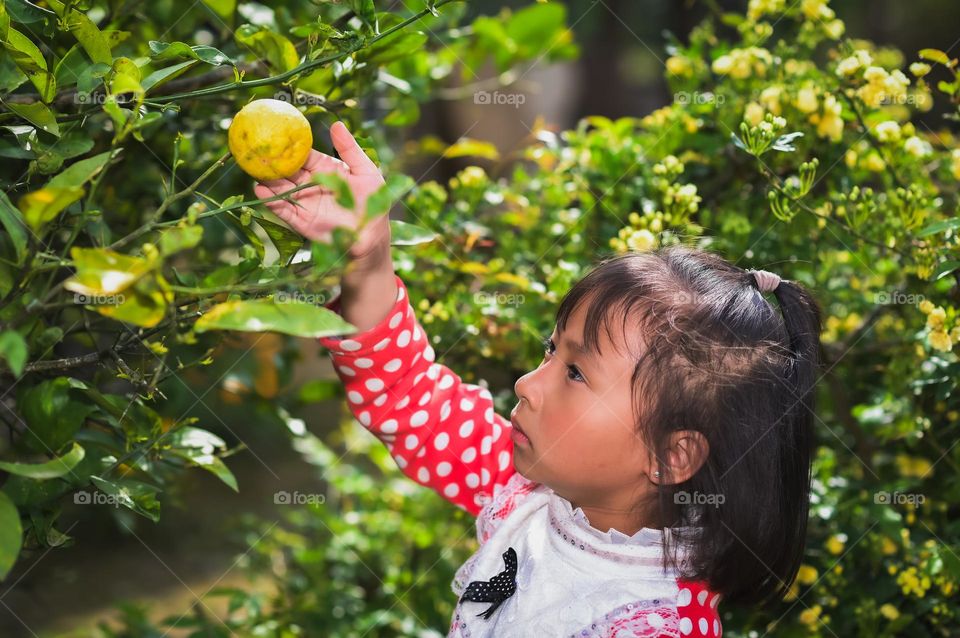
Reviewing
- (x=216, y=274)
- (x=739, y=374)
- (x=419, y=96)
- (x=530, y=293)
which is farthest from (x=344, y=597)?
(x=216, y=274)

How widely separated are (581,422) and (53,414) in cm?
55

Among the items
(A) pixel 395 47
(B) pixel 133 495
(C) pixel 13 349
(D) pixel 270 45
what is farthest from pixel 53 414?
(A) pixel 395 47

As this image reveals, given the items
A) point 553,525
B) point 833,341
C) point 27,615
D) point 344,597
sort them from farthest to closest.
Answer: point 27,615
point 344,597
point 833,341
point 553,525

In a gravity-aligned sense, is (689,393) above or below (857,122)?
below

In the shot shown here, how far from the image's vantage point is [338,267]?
75 centimetres

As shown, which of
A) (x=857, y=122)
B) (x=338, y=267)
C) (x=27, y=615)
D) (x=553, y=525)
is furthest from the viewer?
(x=27, y=615)

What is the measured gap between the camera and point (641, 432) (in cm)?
107

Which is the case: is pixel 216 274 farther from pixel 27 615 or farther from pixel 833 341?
pixel 27 615

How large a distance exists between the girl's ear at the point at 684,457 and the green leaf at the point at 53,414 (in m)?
0.63

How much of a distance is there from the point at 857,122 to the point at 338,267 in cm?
98
